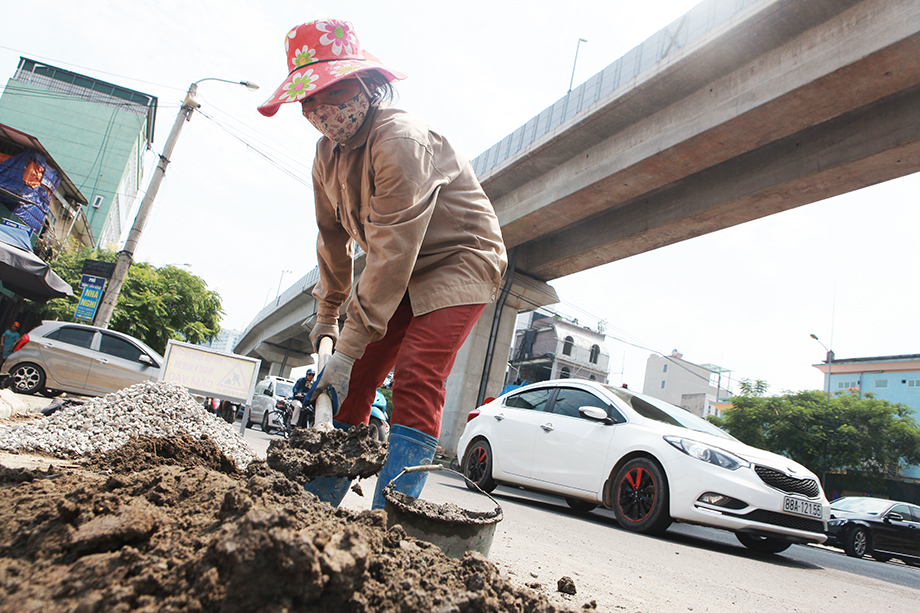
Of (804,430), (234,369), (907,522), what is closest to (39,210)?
(234,369)

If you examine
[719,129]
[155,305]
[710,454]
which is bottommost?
[710,454]

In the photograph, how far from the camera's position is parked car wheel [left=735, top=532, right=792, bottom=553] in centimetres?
496

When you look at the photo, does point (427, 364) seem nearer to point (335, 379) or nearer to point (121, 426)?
point (335, 379)

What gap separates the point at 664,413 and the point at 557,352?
4199cm

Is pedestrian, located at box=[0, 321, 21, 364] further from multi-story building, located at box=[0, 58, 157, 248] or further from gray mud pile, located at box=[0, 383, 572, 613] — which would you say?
multi-story building, located at box=[0, 58, 157, 248]

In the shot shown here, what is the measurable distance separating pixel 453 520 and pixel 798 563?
13.9 feet

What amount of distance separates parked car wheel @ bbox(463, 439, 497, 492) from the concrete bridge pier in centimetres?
765

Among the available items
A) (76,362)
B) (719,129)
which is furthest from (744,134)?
(76,362)

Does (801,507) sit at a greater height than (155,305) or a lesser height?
lesser

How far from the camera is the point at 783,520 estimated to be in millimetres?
4516

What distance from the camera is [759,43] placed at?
7730 millimetres

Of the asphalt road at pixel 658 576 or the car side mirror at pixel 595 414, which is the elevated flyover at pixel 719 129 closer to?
the car side mirror at pixel 595 414

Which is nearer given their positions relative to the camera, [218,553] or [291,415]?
[218,553]

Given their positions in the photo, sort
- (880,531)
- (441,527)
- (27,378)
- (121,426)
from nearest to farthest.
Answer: (441,527) → (121,426) → (27,378) → (880,531)
